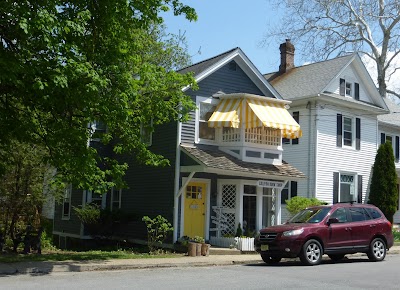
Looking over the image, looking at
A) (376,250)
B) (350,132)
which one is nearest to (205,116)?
(376,250)

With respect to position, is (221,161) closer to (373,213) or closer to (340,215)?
(340,215)

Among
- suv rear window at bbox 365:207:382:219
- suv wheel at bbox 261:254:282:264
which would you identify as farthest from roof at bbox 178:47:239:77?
suv rear window at bbox 365:207:382:219

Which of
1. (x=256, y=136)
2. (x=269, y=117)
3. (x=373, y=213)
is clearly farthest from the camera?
(x=256, y=136)

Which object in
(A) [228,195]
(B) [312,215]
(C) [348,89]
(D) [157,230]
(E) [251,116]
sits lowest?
(D) [157,230]

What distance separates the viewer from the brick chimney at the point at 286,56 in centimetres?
3244

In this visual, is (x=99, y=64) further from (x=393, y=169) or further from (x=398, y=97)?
(x=398, y=97)

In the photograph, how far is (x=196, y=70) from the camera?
21.7 m

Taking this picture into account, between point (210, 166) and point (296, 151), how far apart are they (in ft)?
32.5

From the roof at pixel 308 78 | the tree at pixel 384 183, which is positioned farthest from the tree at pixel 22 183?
the tree at pixel 384 183

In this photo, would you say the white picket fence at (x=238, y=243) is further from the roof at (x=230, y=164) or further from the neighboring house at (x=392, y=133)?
the neighboring house at (x=392, y=133)

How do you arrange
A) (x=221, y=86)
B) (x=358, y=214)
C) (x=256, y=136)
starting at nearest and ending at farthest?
1. (x=358, y=214)
2. (x=256, y=136)
3. (x=221, y=86)

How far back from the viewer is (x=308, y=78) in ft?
95.9

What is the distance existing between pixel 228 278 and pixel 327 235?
14.7 feet

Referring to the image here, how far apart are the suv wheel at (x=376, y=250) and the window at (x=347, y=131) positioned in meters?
11.8
